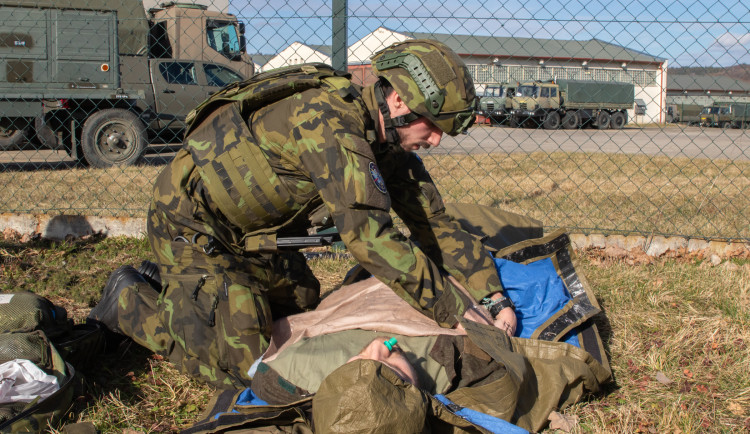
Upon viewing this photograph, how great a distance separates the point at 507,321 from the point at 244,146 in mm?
1283

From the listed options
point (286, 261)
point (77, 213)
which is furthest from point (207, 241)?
point (77, 213)

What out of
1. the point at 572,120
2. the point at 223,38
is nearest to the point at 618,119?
the point at 572,120

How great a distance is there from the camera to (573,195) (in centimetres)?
601

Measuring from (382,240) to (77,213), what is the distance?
349 centimetres

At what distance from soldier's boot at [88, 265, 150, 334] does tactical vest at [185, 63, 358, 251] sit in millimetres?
756

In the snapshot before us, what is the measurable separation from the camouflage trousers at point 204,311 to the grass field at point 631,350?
0.47 feet

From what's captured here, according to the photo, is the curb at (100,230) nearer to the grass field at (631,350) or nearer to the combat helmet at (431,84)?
the grass field at (631,350)

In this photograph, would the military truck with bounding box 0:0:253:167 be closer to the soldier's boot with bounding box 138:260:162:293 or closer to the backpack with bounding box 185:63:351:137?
the soldier's boot with bounding box 138:260:162:293

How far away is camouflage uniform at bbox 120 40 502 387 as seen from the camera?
218cm

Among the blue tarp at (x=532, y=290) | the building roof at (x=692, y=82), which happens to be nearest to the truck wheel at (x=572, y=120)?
the building roof at (x=692, y=82)

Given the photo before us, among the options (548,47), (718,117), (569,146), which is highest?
(548,47)

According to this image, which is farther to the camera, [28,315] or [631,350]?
[631,350]

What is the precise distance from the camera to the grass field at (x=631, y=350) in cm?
232

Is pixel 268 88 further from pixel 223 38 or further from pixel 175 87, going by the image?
pixel 223 38
